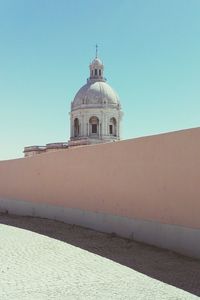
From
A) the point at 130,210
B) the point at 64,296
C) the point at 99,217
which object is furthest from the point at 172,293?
the point at 99,217

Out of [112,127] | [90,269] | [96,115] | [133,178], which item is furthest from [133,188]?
[112,127]

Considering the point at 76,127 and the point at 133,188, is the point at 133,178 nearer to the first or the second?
the point at 133,188

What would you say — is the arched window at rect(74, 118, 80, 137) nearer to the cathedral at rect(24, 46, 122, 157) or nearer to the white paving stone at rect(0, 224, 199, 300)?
the cathedral at rect(24, 46, 122, 157)

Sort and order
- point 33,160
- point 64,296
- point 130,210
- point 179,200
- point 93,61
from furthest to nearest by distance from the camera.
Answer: point 93,61 → point 33,160 → point 130,210 → point 179,200 → point 64,296

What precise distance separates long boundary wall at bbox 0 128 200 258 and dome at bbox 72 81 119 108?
49998mm

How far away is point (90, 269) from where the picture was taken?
8.16m

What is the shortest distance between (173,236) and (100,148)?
4.40 metres

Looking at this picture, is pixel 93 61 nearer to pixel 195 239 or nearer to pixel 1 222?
pixel 1 222

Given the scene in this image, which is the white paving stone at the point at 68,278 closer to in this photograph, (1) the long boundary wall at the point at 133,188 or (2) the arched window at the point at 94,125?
(1) the long boundary wall at the point at 133,188

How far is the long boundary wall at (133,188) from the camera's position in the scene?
9703 mm

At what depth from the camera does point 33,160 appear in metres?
19.4

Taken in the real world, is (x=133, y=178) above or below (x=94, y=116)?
below

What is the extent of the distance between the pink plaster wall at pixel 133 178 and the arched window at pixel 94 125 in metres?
48.9

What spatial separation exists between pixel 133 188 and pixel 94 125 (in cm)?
5634
